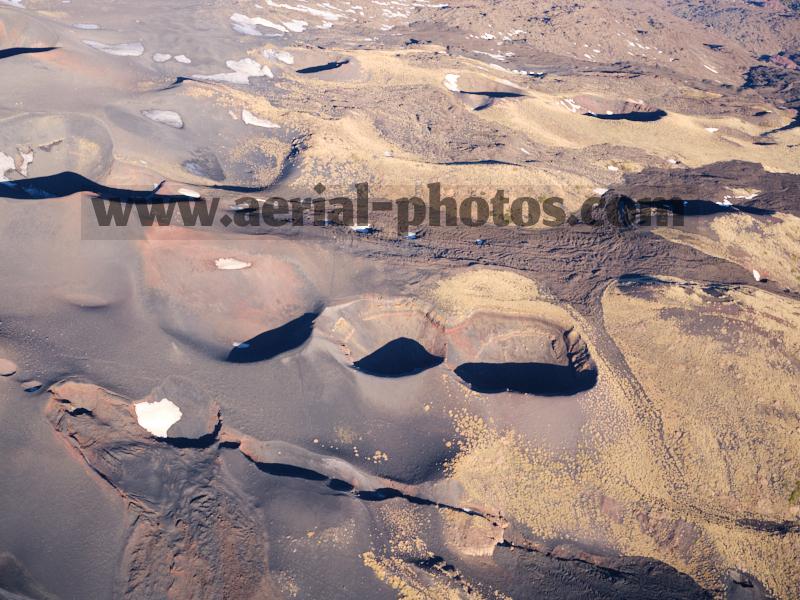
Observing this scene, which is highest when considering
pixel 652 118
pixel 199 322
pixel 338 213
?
pixel 652 118

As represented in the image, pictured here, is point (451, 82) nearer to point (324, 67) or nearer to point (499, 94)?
point (499, 94)

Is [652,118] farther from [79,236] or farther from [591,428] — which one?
[79,236]

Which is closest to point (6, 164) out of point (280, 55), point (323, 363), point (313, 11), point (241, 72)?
point (241, 72)

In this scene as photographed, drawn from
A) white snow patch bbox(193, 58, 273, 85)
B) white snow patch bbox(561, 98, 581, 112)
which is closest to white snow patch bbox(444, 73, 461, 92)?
white snow patch bbox(561, 98, 581, 112)

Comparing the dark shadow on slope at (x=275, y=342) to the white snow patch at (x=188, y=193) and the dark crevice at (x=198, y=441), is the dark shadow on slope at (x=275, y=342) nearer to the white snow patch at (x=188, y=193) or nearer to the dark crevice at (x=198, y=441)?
the dark crevice at (x=198, y=441)

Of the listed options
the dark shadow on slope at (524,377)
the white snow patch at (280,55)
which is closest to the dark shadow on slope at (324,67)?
the white snow patch at (280,55)

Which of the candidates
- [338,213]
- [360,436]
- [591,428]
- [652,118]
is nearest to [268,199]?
[338,213]

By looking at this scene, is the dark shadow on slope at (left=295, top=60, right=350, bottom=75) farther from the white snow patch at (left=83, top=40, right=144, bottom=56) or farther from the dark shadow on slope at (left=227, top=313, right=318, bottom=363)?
the dark shadow on slope at (left=227, top=313, right=318, bottom=363)
